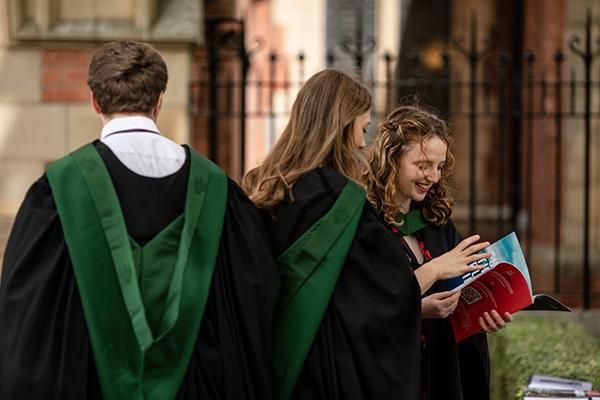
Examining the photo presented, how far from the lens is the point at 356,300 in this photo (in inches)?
136

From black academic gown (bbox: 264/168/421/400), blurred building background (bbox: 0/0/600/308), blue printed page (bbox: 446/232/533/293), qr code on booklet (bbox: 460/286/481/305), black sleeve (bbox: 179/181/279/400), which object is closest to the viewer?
black sleeve (bbox: 179/181/279/400)

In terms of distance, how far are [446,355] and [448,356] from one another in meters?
0.01

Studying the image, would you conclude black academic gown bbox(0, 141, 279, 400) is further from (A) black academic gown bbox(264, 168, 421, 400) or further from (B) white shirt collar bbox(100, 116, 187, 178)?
(A) black academic gown bbox(264, 168, 421, 400)

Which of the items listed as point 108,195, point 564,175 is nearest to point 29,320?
point 108,195

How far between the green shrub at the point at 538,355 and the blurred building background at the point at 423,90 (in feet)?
3.99

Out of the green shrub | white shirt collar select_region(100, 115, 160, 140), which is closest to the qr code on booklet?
the green shrub

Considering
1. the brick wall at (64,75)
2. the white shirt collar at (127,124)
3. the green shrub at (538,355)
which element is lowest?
the green shrub at (538,355)

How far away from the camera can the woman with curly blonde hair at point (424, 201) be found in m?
3.88

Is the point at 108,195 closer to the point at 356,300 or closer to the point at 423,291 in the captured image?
the point at 356,300

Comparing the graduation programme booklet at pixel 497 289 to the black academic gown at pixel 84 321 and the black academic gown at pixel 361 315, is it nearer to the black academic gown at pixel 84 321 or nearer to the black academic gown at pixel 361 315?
the black academic gown at pixel 361 315

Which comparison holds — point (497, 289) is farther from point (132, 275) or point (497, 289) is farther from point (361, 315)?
point (132, 275)

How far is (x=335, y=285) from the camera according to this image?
11.3ft

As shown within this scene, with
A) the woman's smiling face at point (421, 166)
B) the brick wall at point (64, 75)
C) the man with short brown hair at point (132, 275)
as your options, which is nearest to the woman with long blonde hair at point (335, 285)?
the man with short brown hair at point (132, 275)

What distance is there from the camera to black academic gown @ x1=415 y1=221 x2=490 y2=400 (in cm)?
392
